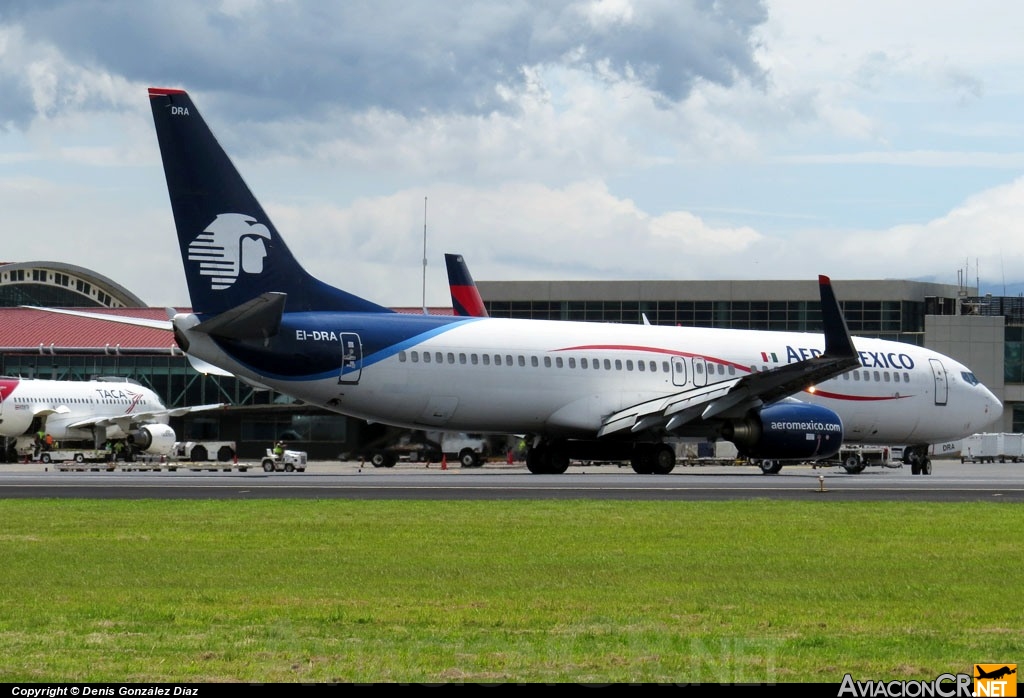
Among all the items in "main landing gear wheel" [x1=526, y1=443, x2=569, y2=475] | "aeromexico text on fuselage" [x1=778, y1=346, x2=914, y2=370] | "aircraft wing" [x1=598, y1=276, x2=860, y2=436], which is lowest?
"main landing gear wheel" [x1=526, y1=443, x2=569, y2=475]

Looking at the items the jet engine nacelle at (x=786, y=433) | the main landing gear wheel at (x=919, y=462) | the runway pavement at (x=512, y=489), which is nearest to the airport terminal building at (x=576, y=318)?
the main landing gear wheel at (x=919, y=462)

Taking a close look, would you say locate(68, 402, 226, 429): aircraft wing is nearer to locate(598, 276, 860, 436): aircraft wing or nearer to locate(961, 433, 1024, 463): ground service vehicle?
locate(598, 276, 860, 436): aircraft wing

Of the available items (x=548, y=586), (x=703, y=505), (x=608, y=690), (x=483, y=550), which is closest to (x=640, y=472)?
(x=703, y=505)

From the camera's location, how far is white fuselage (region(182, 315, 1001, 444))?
36.5m

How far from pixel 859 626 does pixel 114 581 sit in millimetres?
7078

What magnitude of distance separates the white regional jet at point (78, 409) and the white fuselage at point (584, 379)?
34597mm

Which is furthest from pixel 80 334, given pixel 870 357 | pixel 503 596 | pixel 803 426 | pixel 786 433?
pixel 503 596

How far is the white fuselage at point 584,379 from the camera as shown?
36531mm

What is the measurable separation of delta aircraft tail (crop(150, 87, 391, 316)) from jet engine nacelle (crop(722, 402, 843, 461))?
12796 millimetres

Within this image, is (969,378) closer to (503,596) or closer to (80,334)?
(503,596)

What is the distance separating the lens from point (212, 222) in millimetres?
34531

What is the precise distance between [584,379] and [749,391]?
4.70m

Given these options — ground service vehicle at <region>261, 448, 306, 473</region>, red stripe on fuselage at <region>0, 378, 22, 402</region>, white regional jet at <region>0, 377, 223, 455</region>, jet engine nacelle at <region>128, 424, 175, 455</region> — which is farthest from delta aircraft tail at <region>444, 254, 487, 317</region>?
red stripe on fuselage at <region>0, 378, 22, 402</region>

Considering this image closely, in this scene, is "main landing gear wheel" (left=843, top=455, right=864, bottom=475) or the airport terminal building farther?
the airport terminal building
